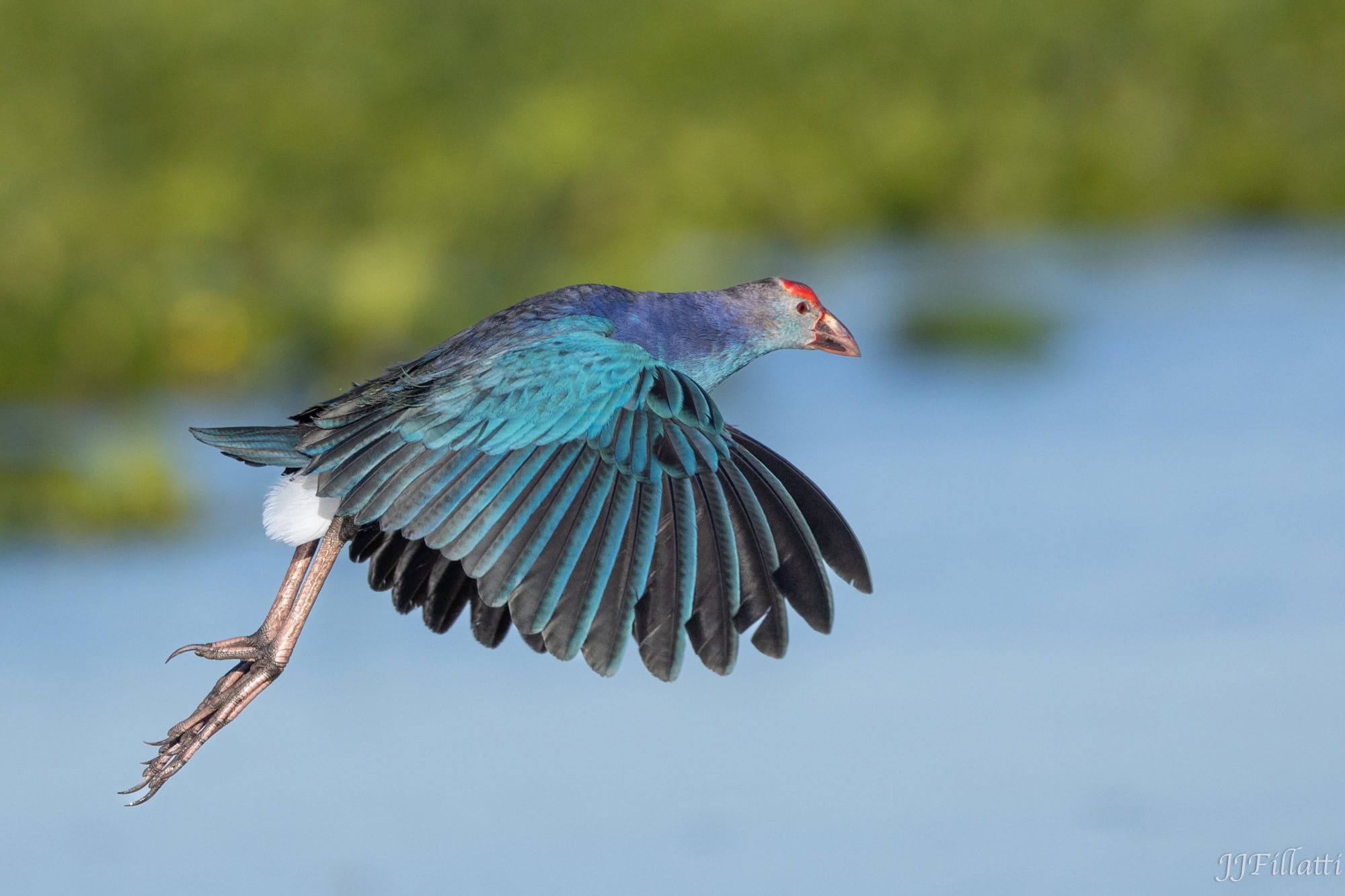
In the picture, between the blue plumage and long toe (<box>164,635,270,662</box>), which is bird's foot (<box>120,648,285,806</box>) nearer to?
long toe (<box>164,635,270,662</box>)

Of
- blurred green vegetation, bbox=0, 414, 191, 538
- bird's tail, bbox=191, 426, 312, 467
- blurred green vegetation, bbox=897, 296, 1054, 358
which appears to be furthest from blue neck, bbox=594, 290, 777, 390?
blurred green vegetation, bbox=897, 296, 1054, 358

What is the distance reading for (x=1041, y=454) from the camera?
8008 millimetres

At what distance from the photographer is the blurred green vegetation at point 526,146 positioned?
8.88 m

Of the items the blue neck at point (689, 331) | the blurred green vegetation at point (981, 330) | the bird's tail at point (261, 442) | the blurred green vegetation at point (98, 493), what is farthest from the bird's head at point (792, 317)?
the blurred green vegetation at point (981, 330)

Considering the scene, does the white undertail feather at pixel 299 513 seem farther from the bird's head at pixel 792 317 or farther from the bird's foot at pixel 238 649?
the bird's head at pixel 792 317

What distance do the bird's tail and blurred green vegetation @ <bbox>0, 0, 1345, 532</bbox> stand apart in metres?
3.70

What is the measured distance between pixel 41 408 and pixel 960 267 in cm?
506

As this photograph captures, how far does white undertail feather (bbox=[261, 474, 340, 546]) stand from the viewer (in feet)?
11.8

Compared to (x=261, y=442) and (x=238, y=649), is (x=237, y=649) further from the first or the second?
(x=261, y=442)

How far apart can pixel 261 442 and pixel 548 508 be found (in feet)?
2.07

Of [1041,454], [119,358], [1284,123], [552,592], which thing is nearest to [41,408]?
[119,358]

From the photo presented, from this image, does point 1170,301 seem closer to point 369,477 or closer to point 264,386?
point 264,386

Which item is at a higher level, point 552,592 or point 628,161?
point 628,161

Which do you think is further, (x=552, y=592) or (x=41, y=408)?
(x=41, y=408)
